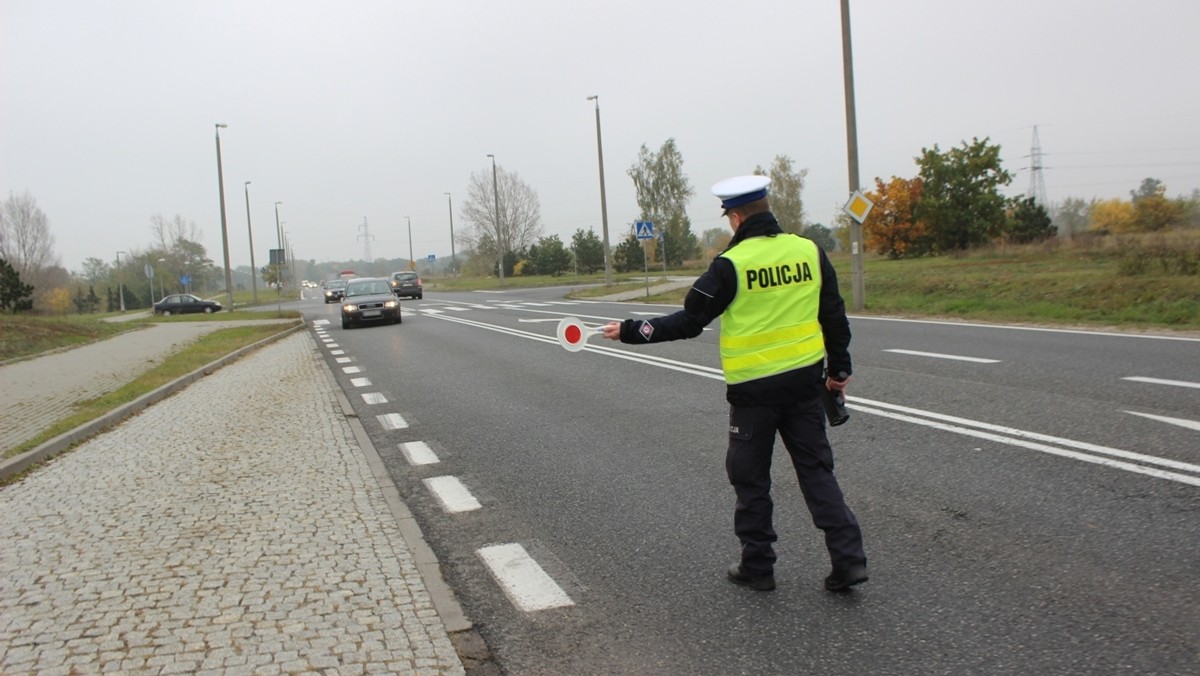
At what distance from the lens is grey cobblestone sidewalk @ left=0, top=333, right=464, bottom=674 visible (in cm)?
336

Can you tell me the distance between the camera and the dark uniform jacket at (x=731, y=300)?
12.3 ft

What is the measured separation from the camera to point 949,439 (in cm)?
656

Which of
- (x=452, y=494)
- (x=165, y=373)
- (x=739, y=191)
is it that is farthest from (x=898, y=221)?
(x=739, y=191)

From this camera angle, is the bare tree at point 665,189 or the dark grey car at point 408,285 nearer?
the dark grey car at point 408,285

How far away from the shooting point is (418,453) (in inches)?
285

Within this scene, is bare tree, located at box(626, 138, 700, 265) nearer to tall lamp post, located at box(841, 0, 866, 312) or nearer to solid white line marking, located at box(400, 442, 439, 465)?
tall lamp post, located at box(841, 0, 866, 312)

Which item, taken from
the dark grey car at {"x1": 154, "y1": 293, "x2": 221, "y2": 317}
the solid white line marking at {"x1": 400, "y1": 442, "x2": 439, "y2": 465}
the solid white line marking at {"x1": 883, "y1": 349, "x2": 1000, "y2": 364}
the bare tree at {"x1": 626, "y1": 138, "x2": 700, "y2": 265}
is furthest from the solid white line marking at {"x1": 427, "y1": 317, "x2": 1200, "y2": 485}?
the bare tree at {"x1": 626, "y1": 138, "x2": 700, "y2": 265}

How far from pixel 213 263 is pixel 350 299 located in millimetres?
107429

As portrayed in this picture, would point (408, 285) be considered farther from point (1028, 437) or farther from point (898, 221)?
point (1028, 437)

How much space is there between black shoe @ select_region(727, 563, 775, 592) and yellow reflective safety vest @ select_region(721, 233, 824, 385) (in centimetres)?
87

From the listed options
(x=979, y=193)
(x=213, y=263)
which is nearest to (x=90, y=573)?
(x=979, y=193)

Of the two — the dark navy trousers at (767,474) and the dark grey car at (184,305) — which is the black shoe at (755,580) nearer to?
the dark navy trousers at (767,474)

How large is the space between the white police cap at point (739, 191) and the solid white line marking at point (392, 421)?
5.45 m

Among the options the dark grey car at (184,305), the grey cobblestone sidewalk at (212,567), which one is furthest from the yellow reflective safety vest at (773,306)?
the dark grey car at (184,305)
